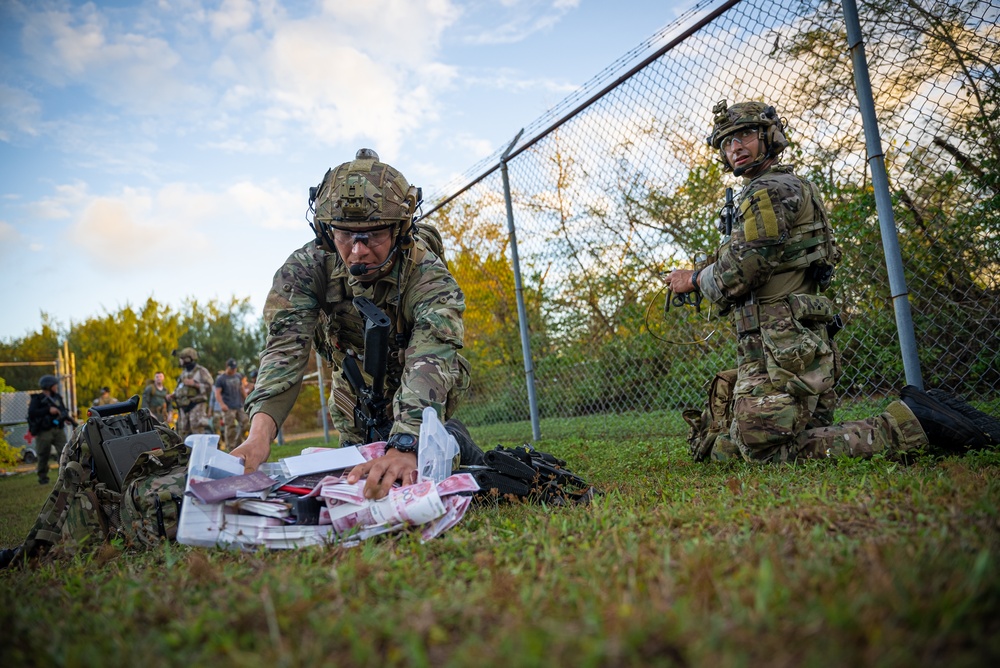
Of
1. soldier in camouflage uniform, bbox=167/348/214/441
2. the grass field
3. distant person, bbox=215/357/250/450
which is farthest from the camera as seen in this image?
distant person, bbox=215/357/250/450

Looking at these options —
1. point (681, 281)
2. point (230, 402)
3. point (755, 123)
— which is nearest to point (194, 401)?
point (230, 402)

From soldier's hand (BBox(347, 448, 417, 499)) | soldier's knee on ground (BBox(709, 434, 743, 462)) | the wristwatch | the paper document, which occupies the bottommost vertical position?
soldier's knee on ground (BBox(709, 434, 743, 462))

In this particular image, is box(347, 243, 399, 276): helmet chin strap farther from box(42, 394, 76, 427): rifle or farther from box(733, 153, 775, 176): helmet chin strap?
box(42, 394, 76, 427): rifle

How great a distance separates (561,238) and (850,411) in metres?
2.80

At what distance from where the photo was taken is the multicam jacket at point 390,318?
2.68 m

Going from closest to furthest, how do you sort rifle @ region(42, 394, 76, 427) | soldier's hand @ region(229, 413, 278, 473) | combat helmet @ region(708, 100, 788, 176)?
1. soldier's hand @ region(229, 413, 278, 473)
2. combat helmet @ region(708, 100, 788, 176)
3. rifle @ region(42, 394, 76, 427)

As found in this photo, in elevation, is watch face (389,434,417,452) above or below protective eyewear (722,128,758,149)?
below

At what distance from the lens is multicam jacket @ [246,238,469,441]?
2682mm

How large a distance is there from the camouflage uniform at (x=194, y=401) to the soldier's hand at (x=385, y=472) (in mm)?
10234

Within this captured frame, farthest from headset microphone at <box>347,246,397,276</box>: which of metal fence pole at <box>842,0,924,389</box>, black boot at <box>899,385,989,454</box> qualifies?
black boot at <box>899,385,989,454</box>

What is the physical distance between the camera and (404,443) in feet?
7.78

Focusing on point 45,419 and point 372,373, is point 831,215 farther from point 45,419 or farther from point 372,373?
point 45,419

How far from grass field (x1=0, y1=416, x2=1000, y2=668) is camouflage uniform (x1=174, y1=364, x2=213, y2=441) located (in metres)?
9.89

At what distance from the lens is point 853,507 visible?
1.89 meters
